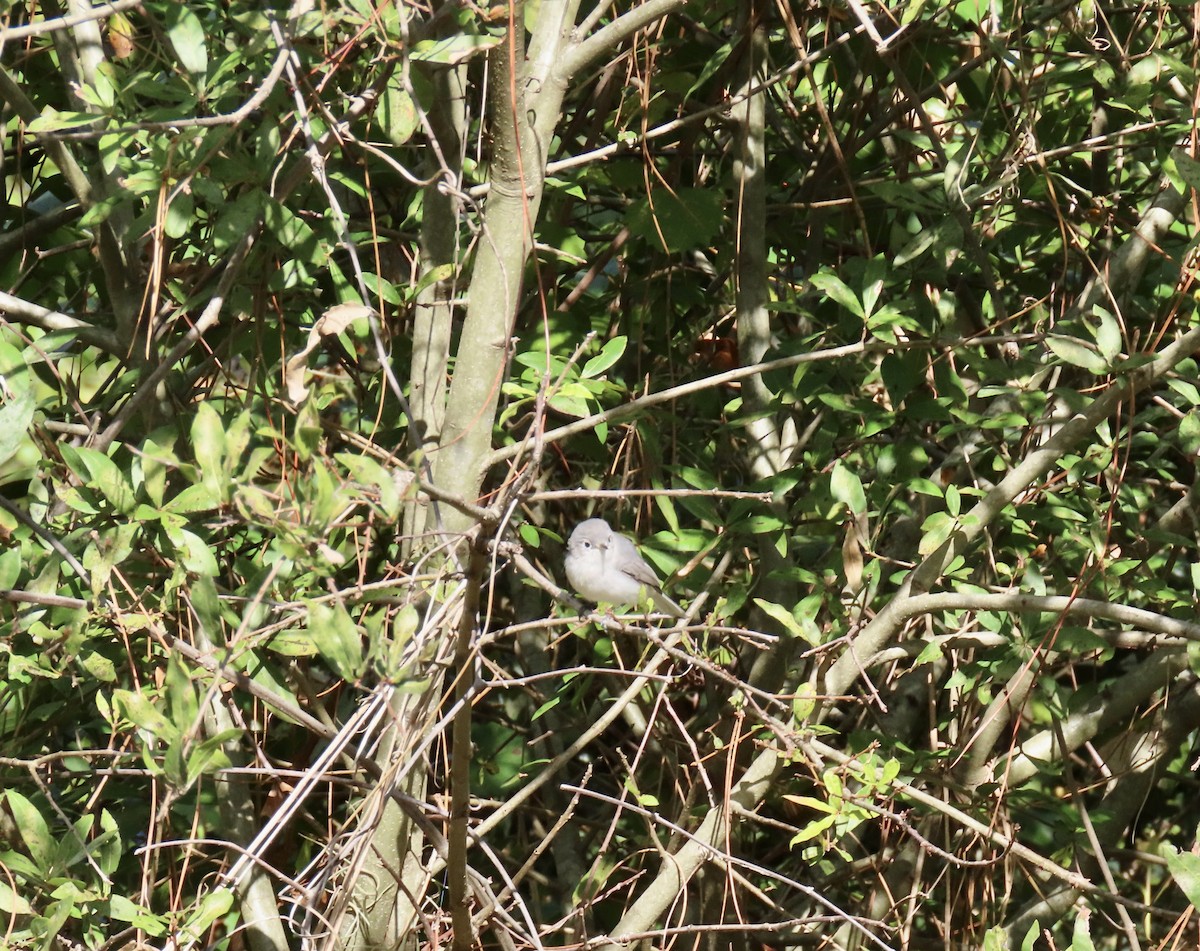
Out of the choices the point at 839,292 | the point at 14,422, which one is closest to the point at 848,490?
the point at 839,292

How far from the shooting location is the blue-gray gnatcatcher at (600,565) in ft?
12.2

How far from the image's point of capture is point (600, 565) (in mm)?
3820

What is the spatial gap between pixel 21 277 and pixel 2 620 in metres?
0.98

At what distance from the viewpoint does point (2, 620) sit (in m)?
2.77

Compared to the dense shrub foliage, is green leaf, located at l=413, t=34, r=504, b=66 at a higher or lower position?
higher

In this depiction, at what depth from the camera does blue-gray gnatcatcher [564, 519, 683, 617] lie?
12.2ft

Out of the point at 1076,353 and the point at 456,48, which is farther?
the point at 1076,353

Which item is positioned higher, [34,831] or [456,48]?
[456,48]

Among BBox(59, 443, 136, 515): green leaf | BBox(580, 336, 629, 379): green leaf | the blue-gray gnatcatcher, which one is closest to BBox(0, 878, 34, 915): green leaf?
BBox(59, 443, 136, 515): green leaf

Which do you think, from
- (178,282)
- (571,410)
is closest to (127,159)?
(178,282)

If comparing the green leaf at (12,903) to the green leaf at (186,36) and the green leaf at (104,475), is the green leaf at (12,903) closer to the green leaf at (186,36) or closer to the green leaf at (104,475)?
the green leaf at (104,475)

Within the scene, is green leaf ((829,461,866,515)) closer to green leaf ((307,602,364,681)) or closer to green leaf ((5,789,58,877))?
green leaf ((307,602,364,681))

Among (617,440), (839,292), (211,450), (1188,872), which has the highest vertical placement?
(211,450)

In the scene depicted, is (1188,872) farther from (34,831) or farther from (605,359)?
(34,831)
